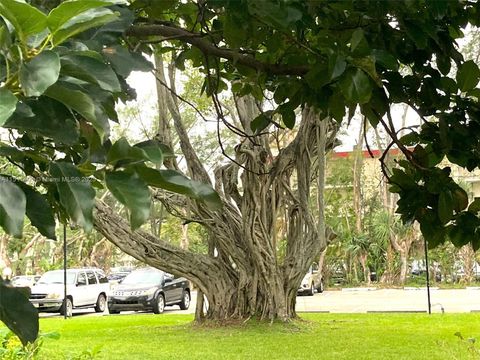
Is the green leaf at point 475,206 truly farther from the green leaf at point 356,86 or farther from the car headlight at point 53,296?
the car headlight at point 53,296

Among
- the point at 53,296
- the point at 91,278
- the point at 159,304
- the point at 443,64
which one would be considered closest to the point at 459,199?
the point at 443,64

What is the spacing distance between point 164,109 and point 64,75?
7656 mm

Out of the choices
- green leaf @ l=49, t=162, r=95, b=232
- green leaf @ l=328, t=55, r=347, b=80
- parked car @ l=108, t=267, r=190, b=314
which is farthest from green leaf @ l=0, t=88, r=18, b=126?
→ parked car @ l=108, t=267, r=190, b=314

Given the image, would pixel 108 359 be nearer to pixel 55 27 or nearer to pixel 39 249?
pixel 55 27

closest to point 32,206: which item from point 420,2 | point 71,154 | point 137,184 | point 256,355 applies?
point 137,184

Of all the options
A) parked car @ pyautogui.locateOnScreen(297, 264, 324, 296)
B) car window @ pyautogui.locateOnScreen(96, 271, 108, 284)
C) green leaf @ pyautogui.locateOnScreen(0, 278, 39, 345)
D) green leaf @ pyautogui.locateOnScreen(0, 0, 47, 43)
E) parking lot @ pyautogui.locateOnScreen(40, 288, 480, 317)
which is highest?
green leaf @ pyautogui.locateOnScreen(0, 0, 47, 43)

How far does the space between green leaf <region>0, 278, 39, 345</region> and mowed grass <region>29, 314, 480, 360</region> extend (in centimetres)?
487

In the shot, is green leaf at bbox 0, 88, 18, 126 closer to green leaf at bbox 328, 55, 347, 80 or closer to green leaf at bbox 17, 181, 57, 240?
green leaf at bbox 17, 181, 57, 240

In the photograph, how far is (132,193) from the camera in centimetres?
62

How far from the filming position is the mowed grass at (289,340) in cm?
615

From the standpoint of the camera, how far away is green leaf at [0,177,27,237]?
530mm

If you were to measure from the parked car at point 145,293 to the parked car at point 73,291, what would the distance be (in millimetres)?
949

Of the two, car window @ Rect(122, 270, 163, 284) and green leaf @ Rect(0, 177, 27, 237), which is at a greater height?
green leaf @ Rect(0, 177, 27, 237)

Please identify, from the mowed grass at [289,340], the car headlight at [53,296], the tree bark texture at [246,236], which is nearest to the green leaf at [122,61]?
the mowed grass at [289,340]
